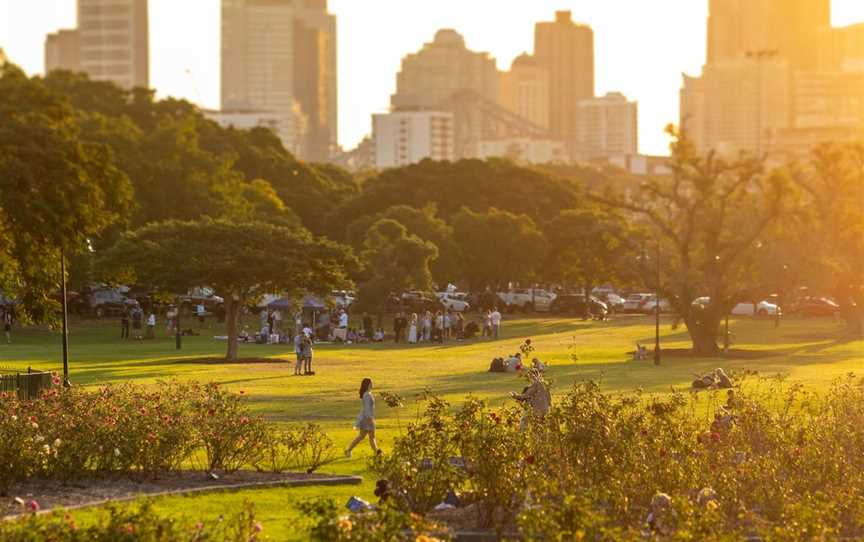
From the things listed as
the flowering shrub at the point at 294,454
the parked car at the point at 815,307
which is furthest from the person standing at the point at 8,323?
the parked car at the point at 815,307

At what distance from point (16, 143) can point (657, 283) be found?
35030 millimetres

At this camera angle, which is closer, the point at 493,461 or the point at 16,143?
the point at 493,461

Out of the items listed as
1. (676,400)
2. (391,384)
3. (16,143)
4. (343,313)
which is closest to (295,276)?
(391,384)

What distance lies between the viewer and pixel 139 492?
25297mm

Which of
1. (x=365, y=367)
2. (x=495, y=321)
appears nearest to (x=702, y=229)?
(x=495, y=321)

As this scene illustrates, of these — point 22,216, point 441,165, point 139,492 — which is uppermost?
point 441,165

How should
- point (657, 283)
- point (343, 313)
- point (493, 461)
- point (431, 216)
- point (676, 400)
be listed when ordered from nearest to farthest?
1. point (493, 461)
2. point (676, 400)
3. point (657, 283)
4. point (343, 313)
5. point (431, 216)

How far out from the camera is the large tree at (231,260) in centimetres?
5925

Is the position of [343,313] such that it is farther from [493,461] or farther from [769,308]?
[493,461]

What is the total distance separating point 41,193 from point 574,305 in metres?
74.7

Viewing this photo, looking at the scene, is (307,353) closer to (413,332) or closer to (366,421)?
(366,421)

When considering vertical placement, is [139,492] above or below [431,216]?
below

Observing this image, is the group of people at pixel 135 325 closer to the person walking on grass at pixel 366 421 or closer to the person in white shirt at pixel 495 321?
the person in white shirt at pixel 495 321

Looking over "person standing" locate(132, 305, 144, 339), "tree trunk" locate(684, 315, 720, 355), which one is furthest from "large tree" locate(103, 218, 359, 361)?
"person standing" locate(132, 305, 144, 339)
